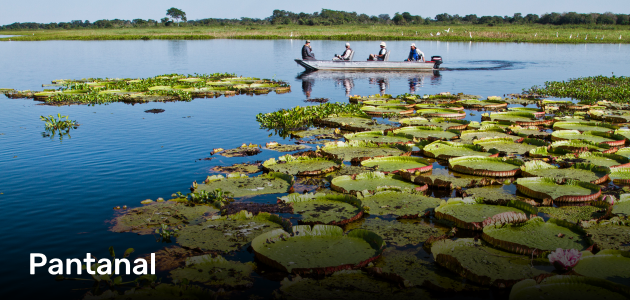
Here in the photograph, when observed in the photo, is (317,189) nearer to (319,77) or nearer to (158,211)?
(158,211)

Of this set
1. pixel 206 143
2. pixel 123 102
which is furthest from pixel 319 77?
pixel 206 143

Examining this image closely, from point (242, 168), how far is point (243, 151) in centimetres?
117

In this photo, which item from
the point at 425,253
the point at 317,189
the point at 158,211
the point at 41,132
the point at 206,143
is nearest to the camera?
the point at 425,253

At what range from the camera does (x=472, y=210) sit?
555 cm

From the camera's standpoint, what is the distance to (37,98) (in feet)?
50.6

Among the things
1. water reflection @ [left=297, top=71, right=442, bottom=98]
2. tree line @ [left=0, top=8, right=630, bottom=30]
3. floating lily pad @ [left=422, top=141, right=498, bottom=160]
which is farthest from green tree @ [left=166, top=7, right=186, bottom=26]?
floating lily pad @ [left=422, top=141, right=498, bottom=160]

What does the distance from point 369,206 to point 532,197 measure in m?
2.35

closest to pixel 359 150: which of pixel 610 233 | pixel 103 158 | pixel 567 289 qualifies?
pixel 610 233

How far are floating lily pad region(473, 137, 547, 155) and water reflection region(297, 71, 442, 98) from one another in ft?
30.2

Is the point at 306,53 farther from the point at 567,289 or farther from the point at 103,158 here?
the point at 567,289

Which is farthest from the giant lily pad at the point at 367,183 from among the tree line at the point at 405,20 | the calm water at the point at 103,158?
the tree line at the point at 405,20

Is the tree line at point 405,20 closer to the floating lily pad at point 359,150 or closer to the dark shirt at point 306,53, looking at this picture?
the dark shirt at point 306,53

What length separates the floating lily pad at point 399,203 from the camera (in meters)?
5.62

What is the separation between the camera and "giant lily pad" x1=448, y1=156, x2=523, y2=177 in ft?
23.0
